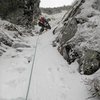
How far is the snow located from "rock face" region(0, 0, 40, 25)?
6501 millimetres

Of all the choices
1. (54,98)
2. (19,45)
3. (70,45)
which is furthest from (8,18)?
(54,98)

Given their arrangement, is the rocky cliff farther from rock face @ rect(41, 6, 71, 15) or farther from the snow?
rock face @ rect(41, 6, 71, 15)

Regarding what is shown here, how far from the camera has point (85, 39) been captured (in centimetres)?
669

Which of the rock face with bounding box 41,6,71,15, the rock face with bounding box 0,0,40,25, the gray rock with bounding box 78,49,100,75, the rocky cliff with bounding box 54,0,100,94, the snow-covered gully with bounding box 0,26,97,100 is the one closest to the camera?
the snow-covered gully with bounding box 0,26,97,100

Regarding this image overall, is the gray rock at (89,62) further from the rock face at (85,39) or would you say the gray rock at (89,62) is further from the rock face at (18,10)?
the rock face at (18,10)

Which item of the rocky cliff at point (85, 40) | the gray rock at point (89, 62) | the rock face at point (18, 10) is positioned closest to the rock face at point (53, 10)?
the rock face at point (18, 10)

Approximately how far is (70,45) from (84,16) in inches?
76.2

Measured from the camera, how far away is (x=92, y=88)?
4.75 metres

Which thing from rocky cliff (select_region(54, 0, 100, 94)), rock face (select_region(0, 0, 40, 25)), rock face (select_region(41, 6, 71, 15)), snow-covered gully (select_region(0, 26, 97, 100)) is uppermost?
rock face (select_region(41, 6, 71, 15))

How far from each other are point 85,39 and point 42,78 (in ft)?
6.86

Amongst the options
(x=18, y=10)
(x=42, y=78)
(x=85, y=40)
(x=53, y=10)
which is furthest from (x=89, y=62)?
(x=53, y=10)

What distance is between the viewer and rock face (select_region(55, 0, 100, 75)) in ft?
18.5

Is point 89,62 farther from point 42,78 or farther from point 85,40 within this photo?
point 42,78

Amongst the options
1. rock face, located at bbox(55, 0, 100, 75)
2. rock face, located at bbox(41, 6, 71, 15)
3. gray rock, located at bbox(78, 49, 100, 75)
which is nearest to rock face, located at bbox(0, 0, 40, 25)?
rock face, located at bbox(55, 0, 100, 75)
